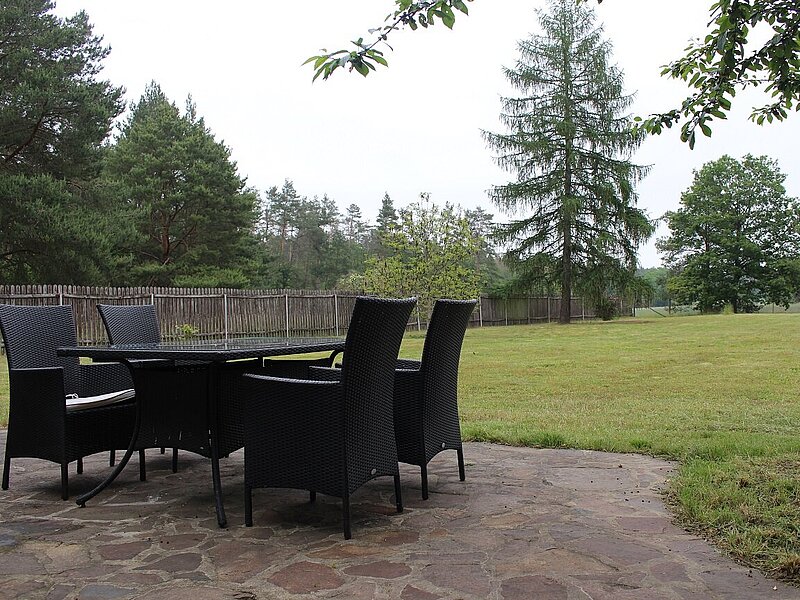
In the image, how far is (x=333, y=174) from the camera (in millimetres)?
38375

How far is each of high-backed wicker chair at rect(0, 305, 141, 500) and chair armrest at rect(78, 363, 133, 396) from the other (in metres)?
0.27

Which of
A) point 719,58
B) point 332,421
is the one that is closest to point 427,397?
point 332,421

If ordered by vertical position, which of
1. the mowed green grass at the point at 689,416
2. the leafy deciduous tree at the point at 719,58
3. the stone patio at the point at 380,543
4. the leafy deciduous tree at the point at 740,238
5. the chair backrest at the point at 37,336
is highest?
the leafy deciduous tree at the point at 740,238

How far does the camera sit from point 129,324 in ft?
14.2

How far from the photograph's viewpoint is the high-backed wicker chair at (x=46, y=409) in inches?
128

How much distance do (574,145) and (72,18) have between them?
16.3 meters

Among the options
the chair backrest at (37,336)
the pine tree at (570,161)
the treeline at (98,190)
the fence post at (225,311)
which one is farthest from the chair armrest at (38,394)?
the pine tree at (570,161)

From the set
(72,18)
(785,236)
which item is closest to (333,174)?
(72,18)

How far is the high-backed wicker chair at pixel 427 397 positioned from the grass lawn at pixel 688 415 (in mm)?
1080

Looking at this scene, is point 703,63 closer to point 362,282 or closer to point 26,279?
point 362,282

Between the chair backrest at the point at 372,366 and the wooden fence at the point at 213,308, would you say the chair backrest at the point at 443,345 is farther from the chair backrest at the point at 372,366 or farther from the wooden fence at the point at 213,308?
the wooden fence at the point at 213,308

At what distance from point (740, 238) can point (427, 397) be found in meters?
34.9

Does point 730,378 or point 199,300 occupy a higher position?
point 199,300

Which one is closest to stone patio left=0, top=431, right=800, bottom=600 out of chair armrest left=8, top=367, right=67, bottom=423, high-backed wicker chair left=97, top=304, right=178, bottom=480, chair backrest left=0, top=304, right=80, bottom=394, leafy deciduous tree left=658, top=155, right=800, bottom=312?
chair armrest left=8, top=367, right=67, bottom=423
